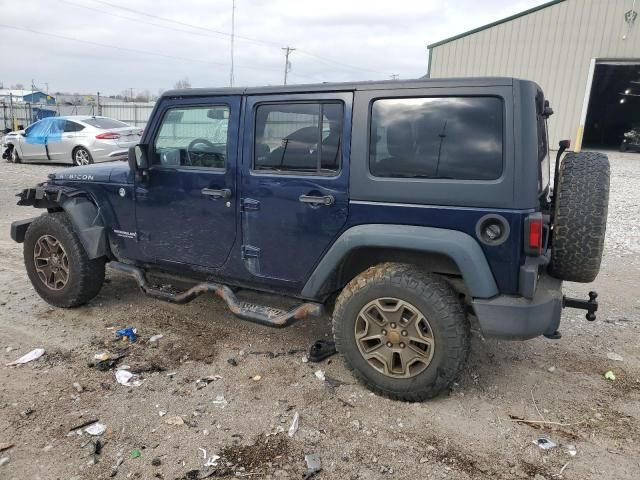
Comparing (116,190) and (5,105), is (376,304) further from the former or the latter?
(5,105)

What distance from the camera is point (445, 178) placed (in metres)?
2.86

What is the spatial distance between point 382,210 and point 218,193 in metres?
1.24

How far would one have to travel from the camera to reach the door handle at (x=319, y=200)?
10.3 ft

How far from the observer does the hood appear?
162 inches

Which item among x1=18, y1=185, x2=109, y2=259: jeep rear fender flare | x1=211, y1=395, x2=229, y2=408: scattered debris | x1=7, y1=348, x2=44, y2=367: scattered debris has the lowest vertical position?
x1=7, y1=348, x2=44, y2=367: scattered debris

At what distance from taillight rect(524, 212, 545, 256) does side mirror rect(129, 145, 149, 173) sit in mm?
2822

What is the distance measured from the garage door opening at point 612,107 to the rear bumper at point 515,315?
23476mm

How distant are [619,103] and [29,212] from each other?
31549 millimetres

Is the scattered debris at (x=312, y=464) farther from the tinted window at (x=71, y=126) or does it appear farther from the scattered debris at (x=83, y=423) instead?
the tinted window at (x=71, y=126)

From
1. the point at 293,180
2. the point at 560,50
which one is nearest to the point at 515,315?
the point at 293,180

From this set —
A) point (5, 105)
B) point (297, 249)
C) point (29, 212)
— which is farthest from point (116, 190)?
point (5, 105)

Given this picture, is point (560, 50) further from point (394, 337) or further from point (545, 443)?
point (545, 443)

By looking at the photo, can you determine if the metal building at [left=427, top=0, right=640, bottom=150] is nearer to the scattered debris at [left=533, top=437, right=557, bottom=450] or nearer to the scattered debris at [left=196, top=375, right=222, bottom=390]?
the scattered debris at [left=533, top=437, right=557, bottom=450]

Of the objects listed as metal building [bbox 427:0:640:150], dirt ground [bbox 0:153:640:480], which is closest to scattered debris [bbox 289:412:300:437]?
dirt ground [bbox 0:153:640:480]
